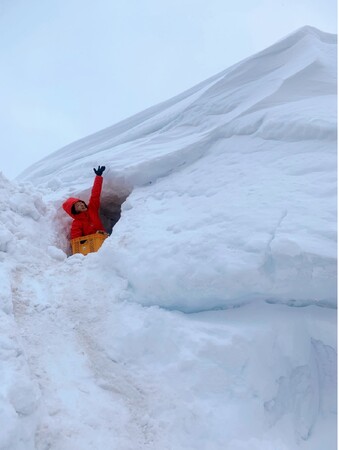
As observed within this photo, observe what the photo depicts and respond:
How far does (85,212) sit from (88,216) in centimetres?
6

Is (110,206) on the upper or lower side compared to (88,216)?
lower

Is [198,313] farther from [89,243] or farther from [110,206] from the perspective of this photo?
[110,206]

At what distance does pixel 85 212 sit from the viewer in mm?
5043

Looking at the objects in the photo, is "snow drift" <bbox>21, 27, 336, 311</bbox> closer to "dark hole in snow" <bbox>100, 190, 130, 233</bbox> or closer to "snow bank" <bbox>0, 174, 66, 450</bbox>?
"dark hole in snow" <bbox>100, 190, 130, 233</bbox>

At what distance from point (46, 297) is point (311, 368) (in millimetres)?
1929

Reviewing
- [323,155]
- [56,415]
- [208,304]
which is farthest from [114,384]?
[323,155]

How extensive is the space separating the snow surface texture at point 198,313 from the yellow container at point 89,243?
0.55 m

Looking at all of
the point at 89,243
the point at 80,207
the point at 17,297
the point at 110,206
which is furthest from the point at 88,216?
the point at 17,297

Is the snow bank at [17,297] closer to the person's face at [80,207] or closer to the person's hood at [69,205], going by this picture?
the person's hood at [69,205]

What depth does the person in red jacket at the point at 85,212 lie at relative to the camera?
4.95m

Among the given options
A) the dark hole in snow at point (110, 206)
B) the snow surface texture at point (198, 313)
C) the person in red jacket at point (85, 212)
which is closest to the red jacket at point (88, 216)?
the person in red jacket at point (85, 212)

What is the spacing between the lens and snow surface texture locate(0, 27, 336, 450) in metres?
2.26

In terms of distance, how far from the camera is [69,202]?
496 centimetres

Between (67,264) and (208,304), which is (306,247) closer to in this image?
(208,304)
